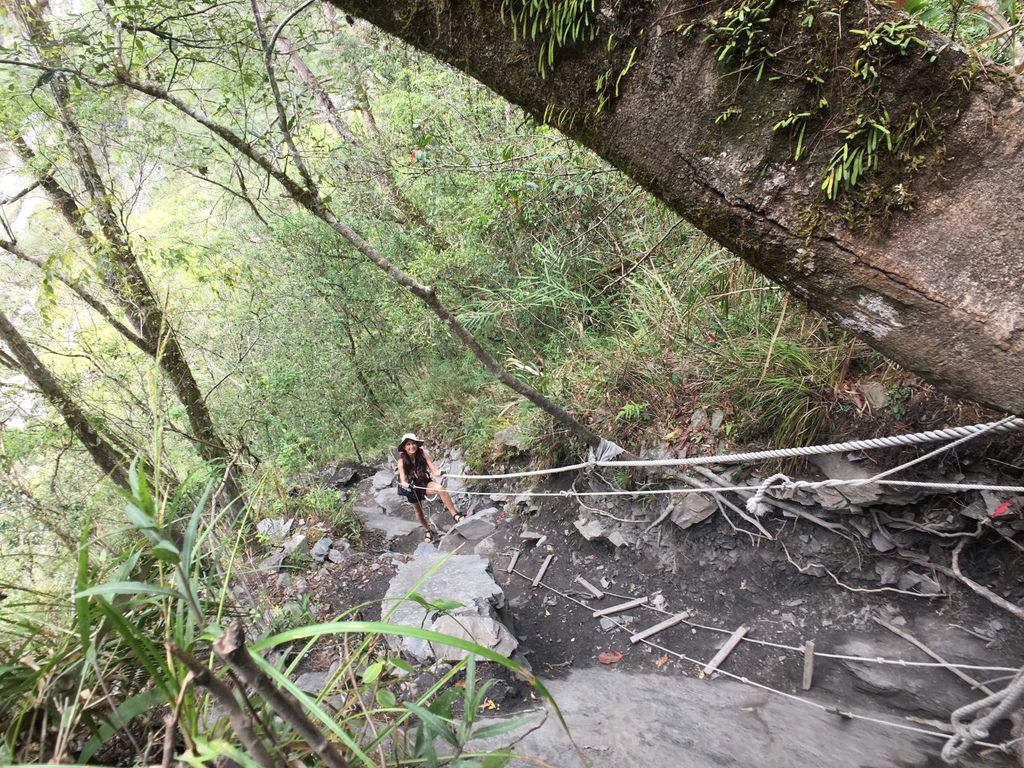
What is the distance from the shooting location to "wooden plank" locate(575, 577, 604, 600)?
13.7ft

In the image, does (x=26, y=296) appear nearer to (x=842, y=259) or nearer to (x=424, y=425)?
(x=424, y=425)

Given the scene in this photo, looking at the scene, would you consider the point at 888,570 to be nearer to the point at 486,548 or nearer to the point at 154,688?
the point at 486,548

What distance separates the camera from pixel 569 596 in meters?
4.31

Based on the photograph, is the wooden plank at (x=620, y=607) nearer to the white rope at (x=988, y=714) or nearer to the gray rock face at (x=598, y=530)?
the gray rock face at (x=598, y=530)

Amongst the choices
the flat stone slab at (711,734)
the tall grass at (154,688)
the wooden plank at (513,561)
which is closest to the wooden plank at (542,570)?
the wooden plank at (513,561)

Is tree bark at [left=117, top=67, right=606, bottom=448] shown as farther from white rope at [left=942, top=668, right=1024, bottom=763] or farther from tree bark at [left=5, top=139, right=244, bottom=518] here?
white rope at [left=942, top=668, right=1024, bottom=763]

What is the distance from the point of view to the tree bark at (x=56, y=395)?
463 cm

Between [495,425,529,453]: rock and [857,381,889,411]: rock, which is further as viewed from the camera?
[495,425,529,453]: rock

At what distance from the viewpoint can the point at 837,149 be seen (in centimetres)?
113

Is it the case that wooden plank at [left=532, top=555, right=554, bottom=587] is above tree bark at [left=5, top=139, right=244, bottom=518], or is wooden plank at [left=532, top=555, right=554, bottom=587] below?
below

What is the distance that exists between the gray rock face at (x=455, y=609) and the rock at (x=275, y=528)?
77.6 inches

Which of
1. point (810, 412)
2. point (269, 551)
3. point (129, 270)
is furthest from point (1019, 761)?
point (129, 270)

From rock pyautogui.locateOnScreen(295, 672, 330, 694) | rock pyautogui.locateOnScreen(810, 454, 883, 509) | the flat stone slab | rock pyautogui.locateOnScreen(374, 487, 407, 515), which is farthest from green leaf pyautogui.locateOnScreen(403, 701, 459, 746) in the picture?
rock pyautogui.locateOnScreen(374, 487, 407, 515)

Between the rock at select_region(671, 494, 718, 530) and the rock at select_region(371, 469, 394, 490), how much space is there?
5226mm
